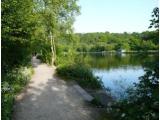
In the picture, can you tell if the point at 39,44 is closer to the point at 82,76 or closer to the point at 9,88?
the point at 82,76

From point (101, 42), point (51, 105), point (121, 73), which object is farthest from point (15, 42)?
point (101, 42)

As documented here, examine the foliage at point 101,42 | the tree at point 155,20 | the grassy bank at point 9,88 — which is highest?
the tree at point 155,20

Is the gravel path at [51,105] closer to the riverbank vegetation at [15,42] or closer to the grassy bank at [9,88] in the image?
the grassy bank at [9,88]

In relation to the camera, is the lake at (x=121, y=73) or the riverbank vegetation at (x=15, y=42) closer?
the lake at (x=121, y=73)

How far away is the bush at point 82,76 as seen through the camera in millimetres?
15562

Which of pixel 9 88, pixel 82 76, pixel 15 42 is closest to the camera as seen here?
pixel 9 88

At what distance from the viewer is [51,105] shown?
35.4 feet

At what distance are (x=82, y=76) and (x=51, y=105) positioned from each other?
699 centimetres

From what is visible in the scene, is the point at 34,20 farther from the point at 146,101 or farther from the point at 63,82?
the point at 146,101

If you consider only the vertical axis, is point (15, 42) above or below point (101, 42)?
above

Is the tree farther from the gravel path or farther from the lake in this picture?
the gravel path

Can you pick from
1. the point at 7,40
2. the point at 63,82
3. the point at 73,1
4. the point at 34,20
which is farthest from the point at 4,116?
the point at 73,1

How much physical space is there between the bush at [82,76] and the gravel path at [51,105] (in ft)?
3.66

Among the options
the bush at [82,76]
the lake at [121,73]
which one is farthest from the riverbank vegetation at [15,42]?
the lake at [121,73]
